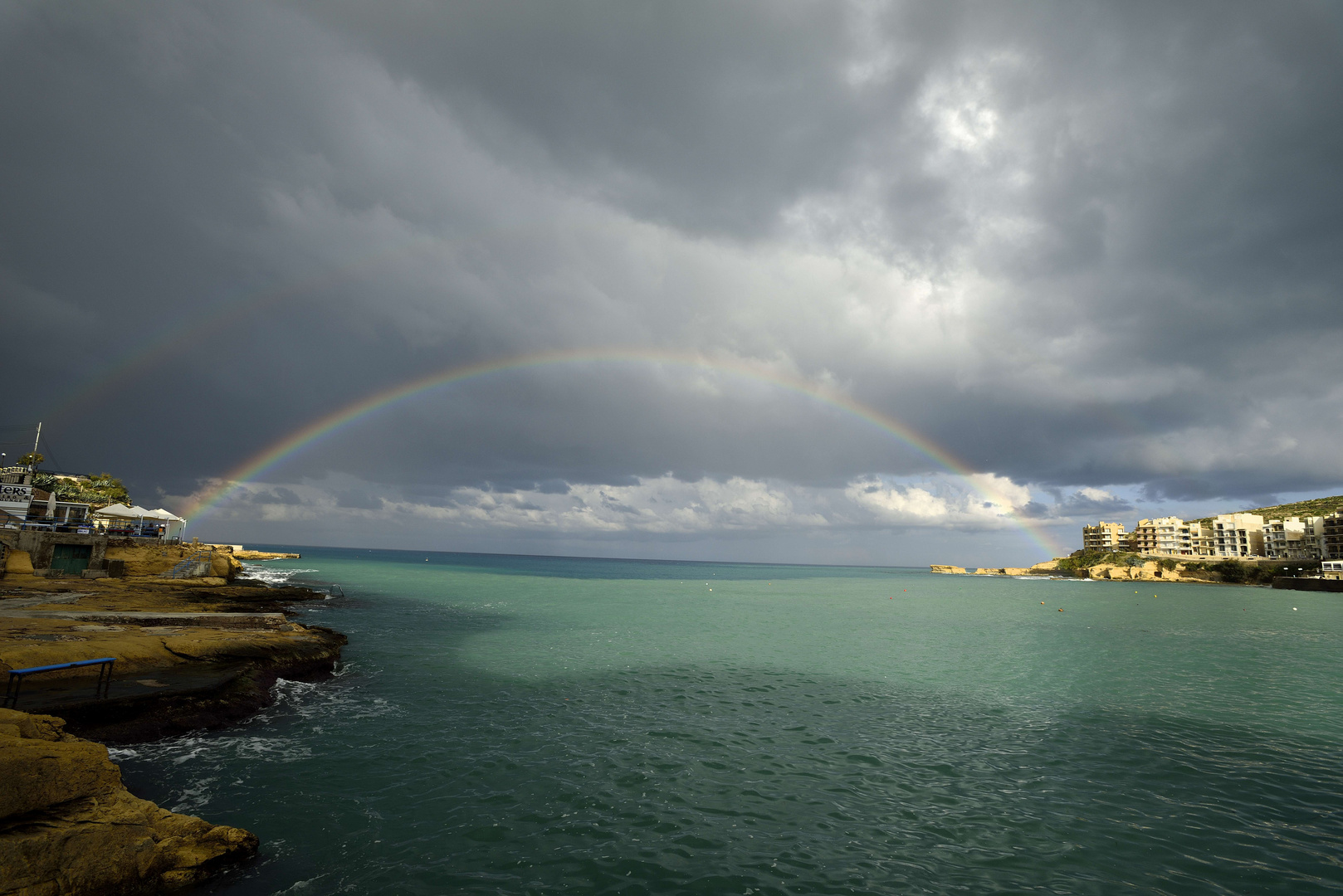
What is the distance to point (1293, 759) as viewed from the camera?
58.9 feet

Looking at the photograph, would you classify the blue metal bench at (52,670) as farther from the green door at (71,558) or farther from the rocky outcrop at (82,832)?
the green door at (71,558)

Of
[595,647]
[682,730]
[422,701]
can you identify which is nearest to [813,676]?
[682,730]

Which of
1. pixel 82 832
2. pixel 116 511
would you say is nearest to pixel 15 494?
pixel 116 511

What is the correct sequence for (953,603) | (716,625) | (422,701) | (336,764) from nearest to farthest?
(336,764)
(422,701)
(716,625)
(953,603)

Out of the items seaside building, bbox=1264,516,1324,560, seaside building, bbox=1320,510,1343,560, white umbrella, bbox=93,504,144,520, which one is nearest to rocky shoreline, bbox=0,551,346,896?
white umbrella, bbox=93,504,144,520

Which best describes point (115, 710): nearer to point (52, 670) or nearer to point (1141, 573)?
point (52, 670)

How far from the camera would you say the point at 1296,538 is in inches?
6609

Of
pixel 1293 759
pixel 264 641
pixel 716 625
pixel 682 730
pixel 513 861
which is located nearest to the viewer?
pixel 513 861

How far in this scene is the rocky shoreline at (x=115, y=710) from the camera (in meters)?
8.85

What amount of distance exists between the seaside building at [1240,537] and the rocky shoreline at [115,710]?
254892 mm

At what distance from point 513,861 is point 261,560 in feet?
595

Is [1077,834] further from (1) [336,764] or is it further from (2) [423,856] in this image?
(1) [336,764]

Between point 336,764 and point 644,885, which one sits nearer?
point 644,885

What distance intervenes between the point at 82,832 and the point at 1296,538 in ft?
821
